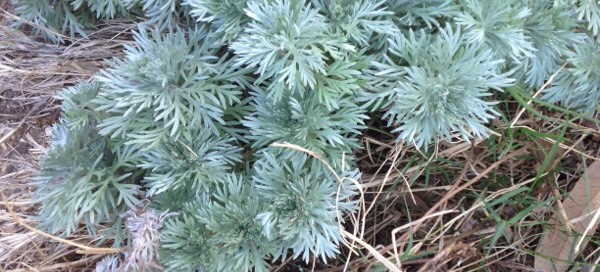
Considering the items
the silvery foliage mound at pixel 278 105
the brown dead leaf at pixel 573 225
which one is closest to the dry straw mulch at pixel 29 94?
the silvery foliage mound at pixel 278 105

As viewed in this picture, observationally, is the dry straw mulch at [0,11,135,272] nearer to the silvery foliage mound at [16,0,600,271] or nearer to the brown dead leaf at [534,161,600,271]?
the silvery foliage mound at [16,0,600,271]

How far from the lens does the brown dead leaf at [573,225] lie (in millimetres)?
1886

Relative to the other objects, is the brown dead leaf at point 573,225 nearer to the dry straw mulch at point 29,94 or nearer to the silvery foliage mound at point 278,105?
the silvery foliage mound at point 278,105

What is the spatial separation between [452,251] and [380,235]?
0.26 metres

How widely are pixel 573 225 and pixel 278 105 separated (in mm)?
1075

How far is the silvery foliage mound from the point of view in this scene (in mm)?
1573

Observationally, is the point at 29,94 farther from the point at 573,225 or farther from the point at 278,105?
the point at 573,225

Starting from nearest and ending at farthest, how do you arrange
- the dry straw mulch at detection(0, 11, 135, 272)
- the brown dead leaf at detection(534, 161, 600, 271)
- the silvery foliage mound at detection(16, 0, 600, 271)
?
the silvery foliage mound at detection(16, 0, 600, 271) → the brown dead leaf at detection(534, 161, 600, 271) → the dry straw mulch at detection(0, 11, 135, 272)

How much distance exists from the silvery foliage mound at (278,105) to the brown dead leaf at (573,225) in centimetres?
29

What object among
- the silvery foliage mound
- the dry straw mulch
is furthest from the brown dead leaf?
the dry straw mulch

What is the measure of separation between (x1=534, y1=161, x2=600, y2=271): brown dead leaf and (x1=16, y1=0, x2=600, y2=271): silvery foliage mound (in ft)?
0.96

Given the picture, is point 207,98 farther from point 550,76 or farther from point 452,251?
point 550,76

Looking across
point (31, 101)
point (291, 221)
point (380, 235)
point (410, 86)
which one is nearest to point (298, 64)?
point (410, 86)

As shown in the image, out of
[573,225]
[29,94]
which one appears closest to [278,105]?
[573,225]
